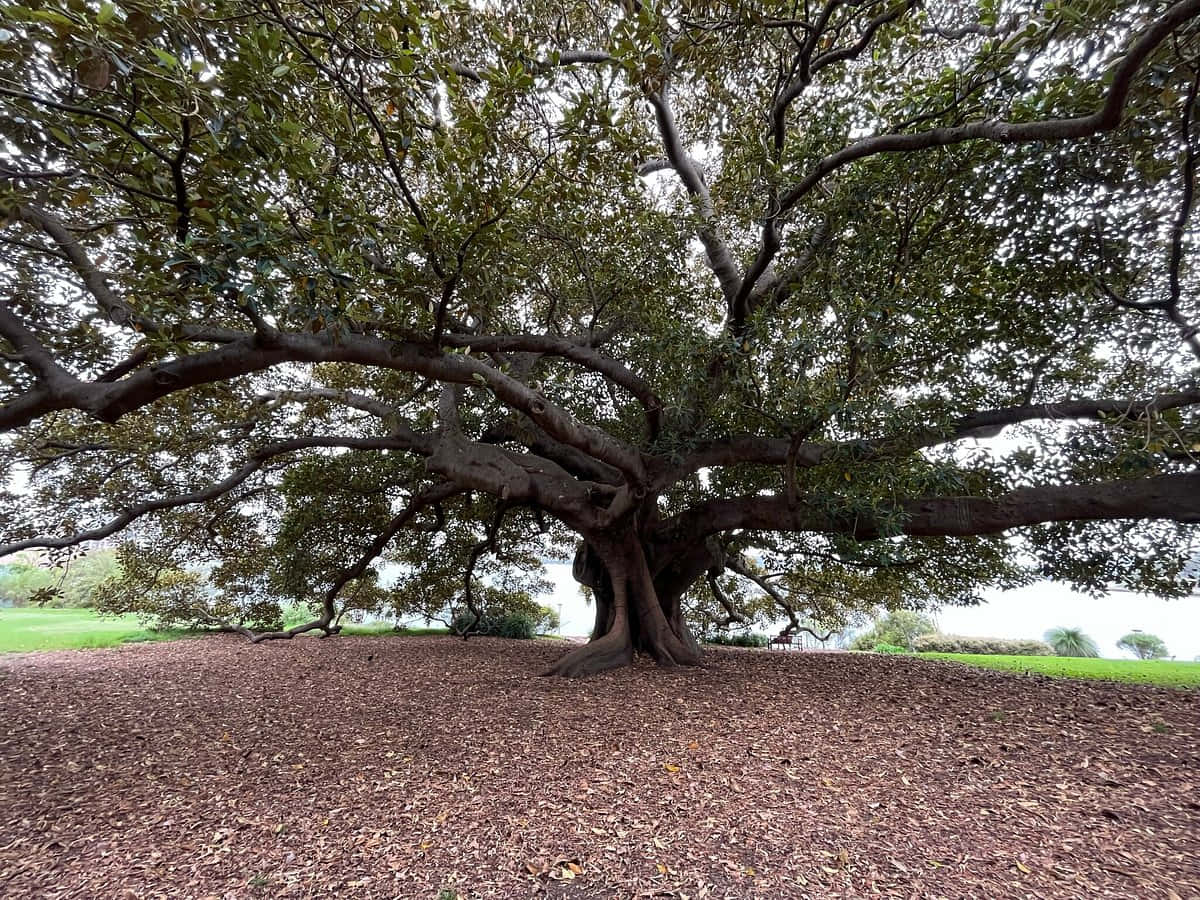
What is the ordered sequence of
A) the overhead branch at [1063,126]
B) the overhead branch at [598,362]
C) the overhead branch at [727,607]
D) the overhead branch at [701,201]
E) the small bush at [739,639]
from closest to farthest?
the overhead branch at [1063,126] < the overhead branch at [598,362] < the overhead branch at [701,201] < the overhead branch at [727,607] < the small bush at [739,639]

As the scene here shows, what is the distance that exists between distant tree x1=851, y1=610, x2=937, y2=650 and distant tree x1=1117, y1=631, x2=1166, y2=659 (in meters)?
4.17

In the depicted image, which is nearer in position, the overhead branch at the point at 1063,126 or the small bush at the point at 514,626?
the overhead branch at the point at 1063,126

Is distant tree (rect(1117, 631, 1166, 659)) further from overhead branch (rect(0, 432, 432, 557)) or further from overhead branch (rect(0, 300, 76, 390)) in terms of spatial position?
overhead branch (rect(0, 300, 76, 390))

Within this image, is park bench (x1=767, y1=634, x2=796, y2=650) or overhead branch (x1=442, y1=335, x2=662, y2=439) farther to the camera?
park bench (x1=767, y1=634, x2=796, y2=650)

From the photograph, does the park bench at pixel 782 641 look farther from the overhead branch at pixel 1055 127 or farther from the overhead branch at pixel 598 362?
the overhead branch at pixel 1055 127

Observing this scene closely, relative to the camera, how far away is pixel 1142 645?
1309 centimetres

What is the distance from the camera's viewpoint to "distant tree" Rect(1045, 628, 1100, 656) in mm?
11625

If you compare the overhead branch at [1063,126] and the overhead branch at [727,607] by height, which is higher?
the overhead branch at [1063,126]

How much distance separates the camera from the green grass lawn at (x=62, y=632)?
890 centimetres

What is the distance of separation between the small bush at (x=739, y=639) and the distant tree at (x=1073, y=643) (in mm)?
6776

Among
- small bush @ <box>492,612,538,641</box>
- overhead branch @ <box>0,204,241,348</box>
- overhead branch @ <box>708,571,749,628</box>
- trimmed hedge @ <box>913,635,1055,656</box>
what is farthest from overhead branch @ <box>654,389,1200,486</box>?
trimmed hedge @ <box>913,635,1055,656</box>

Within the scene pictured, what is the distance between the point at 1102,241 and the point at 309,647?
1043cm

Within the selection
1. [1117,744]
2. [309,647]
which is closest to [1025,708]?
[1117,744]

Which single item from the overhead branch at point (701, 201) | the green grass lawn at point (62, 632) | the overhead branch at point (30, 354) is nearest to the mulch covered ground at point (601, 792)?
the overhead branch at point (30, 354)
